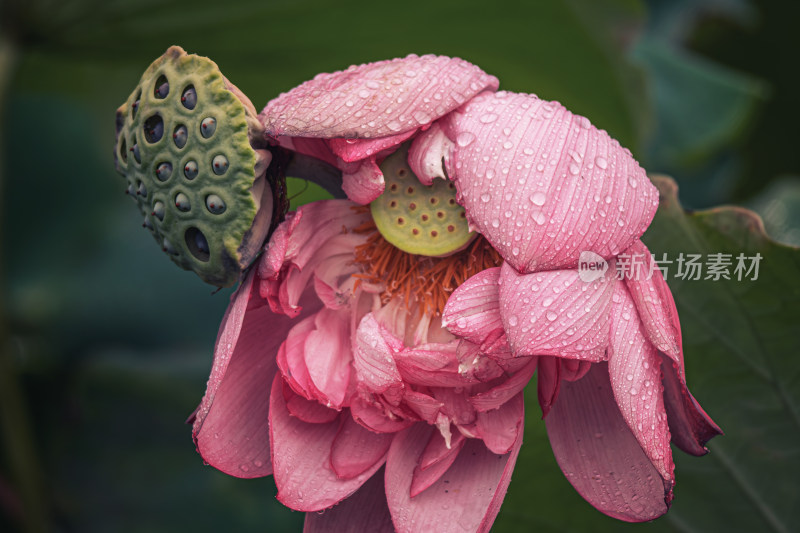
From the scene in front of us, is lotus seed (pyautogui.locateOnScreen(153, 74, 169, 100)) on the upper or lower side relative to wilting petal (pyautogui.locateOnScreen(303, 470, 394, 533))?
upper

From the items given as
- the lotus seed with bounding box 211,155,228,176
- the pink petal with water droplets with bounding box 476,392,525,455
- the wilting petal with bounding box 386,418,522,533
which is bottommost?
the wilting petal with bounding box 386,418,522,533

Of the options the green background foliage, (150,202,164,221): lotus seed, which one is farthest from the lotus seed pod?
the green background foliage

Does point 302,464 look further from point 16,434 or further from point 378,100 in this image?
point 16,434

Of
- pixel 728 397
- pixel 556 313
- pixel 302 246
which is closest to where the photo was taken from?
pixel 556 313

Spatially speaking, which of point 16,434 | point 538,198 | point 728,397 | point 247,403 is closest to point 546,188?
point 538,198

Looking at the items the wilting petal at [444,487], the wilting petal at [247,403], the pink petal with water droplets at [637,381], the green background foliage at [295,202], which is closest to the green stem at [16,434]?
the green background foliage at [295,202]

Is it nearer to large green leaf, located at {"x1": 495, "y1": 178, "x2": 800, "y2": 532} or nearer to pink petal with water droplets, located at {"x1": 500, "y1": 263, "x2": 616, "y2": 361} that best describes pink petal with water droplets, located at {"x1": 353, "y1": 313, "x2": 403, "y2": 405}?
pink petal with water droplets, located at {"x1": 500, "y1": 263, "x2": 616, "y2": 361}

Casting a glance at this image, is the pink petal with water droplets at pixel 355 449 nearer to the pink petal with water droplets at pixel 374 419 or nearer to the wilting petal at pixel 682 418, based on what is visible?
the pink petal with water droplets at pixel 374 419

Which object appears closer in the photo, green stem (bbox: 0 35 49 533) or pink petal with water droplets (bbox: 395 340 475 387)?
pink petal with water droplets (bbox: 395 340 475 387)
